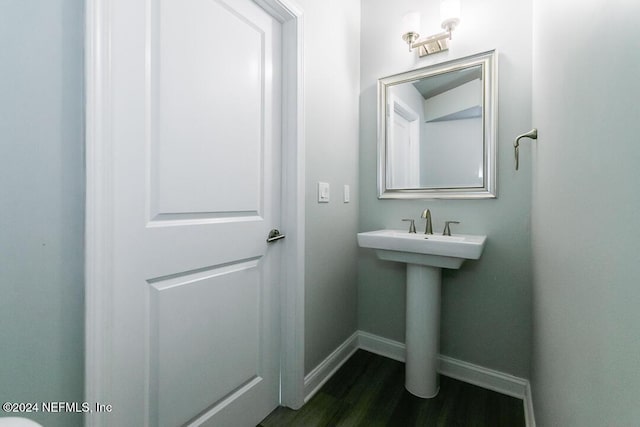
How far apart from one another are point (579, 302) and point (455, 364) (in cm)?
133

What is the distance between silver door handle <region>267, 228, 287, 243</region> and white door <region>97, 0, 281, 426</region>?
30 mm

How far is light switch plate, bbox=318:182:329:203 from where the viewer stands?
153 cm

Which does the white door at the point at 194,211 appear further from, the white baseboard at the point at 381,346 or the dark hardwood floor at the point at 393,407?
the white baseboard at the point at 381,346

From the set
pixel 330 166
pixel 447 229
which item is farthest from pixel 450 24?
pixel 447 229

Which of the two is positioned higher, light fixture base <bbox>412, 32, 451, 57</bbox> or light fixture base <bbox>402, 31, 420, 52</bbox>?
light fixture base <bbox>402, 31, 420, 52</bbox>

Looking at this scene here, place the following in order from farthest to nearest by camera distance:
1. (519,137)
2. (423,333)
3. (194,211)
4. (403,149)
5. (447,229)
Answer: (403,149) < (447,229) < (423,333) < (519,137) < (194,211)

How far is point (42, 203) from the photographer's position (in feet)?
2.18

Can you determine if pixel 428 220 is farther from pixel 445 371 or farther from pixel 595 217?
pixel 595 217

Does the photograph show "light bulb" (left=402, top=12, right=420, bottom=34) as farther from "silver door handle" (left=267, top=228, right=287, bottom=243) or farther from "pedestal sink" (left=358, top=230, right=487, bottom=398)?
"silver door handle" (left=267, top=228, right=287, bottom=243)

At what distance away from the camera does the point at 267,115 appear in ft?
4.17

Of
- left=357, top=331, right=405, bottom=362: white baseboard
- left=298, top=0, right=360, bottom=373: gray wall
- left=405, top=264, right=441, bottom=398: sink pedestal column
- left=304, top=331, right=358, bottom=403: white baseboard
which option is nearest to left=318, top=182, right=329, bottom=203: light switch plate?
left=298, top=0, right=360, bottom=373: gray wall

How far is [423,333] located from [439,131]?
1.19m

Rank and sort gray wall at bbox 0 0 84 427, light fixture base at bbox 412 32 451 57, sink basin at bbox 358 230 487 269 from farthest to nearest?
1. light fixture base at bbox 412 32 451 57
2. sink basin at bbox 358 230 487 269
3. gray wall at bbox 0 0 84 427

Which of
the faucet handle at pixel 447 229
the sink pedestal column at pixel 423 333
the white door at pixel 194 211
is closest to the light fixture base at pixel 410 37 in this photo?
the white door at pixel 194 211
